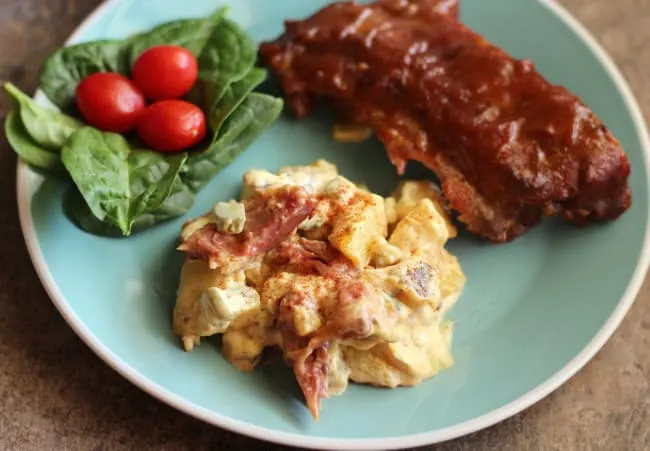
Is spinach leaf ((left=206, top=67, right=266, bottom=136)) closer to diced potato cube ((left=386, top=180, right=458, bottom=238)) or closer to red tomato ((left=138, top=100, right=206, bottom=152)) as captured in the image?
red tomato ((left=138, top=100, right=206, bottom=152))

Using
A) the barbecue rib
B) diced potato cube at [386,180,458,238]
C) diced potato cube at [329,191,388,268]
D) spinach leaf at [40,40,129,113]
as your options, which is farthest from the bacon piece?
spinach leaf at [40,40,129,113]

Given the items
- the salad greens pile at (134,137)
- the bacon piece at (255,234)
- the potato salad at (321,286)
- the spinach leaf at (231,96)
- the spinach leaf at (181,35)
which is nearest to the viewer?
the potato salad at (321,286)

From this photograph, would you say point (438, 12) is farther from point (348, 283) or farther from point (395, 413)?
point (395, 413)

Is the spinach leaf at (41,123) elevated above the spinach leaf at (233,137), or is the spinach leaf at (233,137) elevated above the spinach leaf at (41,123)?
the spinach leaf at (233,137)

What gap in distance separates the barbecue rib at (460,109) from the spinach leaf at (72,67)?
0.54 metres

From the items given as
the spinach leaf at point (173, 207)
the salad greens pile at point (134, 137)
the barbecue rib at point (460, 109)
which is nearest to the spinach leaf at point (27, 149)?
the salad greens pile at point (134, 137)

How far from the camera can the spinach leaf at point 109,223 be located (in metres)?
2.40

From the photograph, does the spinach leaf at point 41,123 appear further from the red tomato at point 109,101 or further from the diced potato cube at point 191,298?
the diced potato cube at point 191,298

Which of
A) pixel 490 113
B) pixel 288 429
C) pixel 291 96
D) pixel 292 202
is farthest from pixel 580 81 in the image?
pixel 288 429

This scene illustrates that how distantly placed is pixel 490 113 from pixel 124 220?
1.23m

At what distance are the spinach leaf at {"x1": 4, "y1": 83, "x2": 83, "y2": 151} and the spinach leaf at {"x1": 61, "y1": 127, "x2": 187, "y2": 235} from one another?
7cm

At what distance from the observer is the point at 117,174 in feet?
7.81

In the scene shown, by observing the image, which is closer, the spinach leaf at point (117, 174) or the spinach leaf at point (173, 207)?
the spinach leaf at point (117, 174)

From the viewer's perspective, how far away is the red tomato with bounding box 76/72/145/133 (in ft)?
8.09
